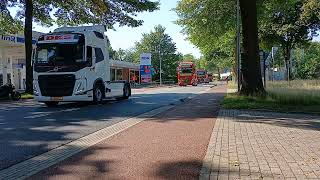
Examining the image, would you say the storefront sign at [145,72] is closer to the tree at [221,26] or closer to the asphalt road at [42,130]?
the tree at [221,26]

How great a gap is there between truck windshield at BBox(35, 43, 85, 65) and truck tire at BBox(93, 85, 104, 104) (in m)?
1.81

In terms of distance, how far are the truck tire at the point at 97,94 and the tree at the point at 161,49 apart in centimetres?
7809

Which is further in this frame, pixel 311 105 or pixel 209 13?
pixel 209 13

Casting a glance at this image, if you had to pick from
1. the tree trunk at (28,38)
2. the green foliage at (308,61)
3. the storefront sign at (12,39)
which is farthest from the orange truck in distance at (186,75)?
the tree trunk at (28,38)

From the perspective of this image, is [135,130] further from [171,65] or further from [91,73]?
[171,65]

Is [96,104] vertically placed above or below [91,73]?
below

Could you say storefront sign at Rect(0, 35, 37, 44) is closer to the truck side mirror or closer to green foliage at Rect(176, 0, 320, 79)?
green foliage at Rect(176, 0, 320, 79)

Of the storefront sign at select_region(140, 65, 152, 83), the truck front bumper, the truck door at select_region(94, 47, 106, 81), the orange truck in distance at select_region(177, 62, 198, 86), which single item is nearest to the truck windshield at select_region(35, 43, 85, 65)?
the truck door at select_region(94, 47, 106, 81)

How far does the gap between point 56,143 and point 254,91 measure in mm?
14115

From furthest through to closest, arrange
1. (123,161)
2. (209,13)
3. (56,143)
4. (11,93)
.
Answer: (209,13) → (11,93) → (56,143) → (123,161)

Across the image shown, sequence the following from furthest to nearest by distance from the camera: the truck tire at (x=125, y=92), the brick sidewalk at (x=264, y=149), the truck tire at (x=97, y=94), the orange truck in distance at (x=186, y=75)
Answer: the orange truck in distance at (x=186, y=75)
the truck tire at (x=125, y=92)
the truck tire at (x=97, y=94)
the brick sidewalk at (x=264, y=149)

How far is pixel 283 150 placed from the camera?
30.1ft

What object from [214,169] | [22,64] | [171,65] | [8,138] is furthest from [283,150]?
[171,65]

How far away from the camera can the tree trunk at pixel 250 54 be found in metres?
23.3
